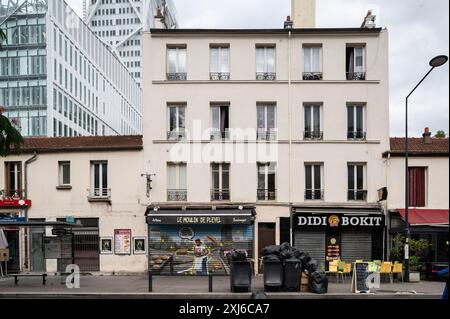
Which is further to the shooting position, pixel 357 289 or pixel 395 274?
pixel 395 274

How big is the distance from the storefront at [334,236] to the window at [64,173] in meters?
10.2

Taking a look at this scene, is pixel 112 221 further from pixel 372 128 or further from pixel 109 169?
pixel 372 128

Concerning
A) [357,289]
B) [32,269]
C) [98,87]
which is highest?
[98,87]

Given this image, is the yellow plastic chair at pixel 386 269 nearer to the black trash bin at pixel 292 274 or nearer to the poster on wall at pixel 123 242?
the black trash bin at pixel 292 274

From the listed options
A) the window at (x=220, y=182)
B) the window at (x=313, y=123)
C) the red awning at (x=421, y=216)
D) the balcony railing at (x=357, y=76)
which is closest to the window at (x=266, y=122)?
the window at (x=313, y=123)

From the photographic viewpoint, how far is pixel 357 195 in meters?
20.7

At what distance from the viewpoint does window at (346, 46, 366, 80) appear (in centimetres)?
2119

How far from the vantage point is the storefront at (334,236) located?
66.0 ft

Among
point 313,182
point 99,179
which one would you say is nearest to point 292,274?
point 313,182

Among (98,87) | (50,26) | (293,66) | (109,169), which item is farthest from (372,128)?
(98,87)

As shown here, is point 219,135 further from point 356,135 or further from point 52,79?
point 52,79

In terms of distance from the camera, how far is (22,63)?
170 feet

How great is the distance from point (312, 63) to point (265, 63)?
2.11 meters
